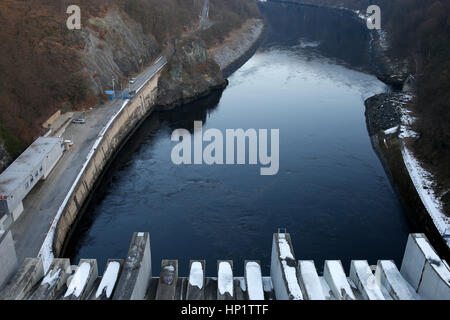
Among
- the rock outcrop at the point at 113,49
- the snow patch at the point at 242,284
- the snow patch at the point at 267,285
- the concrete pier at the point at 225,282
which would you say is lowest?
the snow patch at the point at 267,285

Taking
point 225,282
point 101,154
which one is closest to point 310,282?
point 225,282

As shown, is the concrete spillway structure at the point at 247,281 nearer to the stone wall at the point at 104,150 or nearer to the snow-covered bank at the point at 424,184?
the stone wall at the point at 104,150

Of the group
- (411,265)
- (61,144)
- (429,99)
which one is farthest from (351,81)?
(411,265)

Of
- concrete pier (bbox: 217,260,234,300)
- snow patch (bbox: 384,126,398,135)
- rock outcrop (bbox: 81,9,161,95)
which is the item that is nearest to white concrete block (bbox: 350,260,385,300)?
concrete pier (bbox: 217,260,234,300)

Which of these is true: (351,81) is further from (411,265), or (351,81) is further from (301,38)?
(411,265)

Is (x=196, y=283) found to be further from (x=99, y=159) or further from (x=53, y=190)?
(x=99, y=159)

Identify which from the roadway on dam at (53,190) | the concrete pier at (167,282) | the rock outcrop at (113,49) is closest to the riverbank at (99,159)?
the roadway on dam at (53,190)

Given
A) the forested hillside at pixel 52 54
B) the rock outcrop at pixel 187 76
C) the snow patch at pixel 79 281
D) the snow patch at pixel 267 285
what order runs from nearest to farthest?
the snow patch at pixel 79 281, the snow patch at pixel 267 285, the forested hillside at pixel 52 54, the rock outcrop at pixel 187 76
